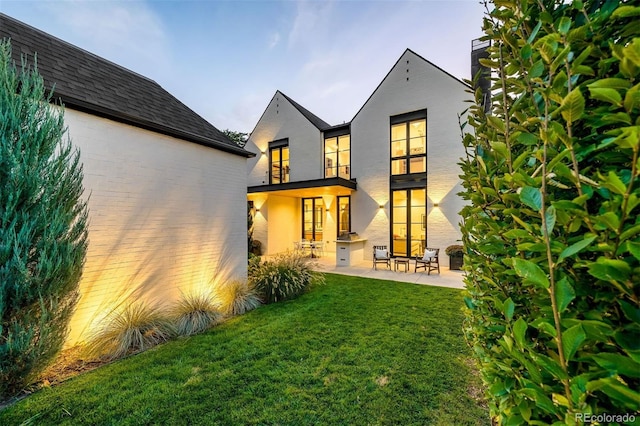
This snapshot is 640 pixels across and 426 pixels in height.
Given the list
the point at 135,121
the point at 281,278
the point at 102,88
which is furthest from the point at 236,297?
the point at 102,88

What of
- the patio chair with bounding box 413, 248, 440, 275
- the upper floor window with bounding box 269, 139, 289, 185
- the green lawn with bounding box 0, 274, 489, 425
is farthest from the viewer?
the upper floor window with bounding box 269, 139, 289, 185

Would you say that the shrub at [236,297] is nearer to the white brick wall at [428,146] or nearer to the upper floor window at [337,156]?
the white brick wall at [428,146]

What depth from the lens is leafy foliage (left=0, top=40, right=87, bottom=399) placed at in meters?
2.57

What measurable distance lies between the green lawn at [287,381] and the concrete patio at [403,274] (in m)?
3.05

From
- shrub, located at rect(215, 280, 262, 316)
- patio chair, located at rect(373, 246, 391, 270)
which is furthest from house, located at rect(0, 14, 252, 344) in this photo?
patio chair, located at rect(373, 246, 391, 270)

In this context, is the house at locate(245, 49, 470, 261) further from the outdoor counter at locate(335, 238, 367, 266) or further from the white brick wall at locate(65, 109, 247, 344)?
the white brick wall at locate(65, 109, 247, 344)

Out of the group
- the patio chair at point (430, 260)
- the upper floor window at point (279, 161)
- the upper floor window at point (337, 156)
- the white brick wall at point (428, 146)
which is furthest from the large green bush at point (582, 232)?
the upper floor window at point (279, 161)

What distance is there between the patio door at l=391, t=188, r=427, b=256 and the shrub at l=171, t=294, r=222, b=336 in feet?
26.8

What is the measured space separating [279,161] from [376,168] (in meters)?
5.72

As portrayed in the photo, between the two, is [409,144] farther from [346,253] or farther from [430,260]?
[346,253]

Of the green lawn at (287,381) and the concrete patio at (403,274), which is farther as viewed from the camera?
the concrete patio at (403,274)

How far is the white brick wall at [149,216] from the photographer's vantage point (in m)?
3.88

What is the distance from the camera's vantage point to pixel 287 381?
281 centimetres

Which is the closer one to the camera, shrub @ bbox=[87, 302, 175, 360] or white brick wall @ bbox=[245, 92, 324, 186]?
Result: shrub @ bbox=[87, 302, 175, 360]
